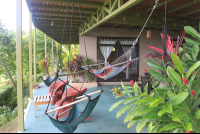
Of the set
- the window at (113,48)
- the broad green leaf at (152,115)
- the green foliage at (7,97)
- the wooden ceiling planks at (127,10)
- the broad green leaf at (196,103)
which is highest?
the wooden ceiling planks at (127,10)

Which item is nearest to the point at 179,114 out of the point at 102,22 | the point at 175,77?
the point at 175,77

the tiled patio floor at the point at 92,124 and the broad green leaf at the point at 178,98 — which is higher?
the broad green leaf at the point at 178,98

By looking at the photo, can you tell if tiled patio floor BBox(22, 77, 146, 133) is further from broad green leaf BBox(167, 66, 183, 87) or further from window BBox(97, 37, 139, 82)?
window BBox(97, 37, 139, 82)

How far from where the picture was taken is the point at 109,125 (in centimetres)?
277

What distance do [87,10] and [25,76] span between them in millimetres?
5703

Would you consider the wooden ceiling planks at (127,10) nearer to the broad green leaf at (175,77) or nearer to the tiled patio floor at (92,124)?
the tiled patio floor at (92,124)

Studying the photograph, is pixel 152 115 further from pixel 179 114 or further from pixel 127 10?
pixel 127 10

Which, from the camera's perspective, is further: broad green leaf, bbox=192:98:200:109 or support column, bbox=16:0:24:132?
support column, bbox=16:0:24:132

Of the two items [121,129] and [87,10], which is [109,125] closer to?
[121,129]

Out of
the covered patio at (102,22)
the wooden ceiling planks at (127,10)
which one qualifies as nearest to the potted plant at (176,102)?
the covered patio at (102,22)

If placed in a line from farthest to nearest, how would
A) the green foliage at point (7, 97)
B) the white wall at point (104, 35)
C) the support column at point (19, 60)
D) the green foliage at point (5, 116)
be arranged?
the white wall at point (104, 35) → the green foliage at point (7, 97) → the green foliage at point (5, 116) → the support column at point (19, 60)

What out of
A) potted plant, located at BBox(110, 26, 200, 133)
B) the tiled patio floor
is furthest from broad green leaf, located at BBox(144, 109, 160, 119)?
the tiled patio floor

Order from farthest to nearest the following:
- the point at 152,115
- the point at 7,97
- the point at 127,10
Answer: the point at 7,97, the point at 127,10, the point at 152,115

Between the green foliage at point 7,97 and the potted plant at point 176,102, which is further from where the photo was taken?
the green foliage at point 7,97
